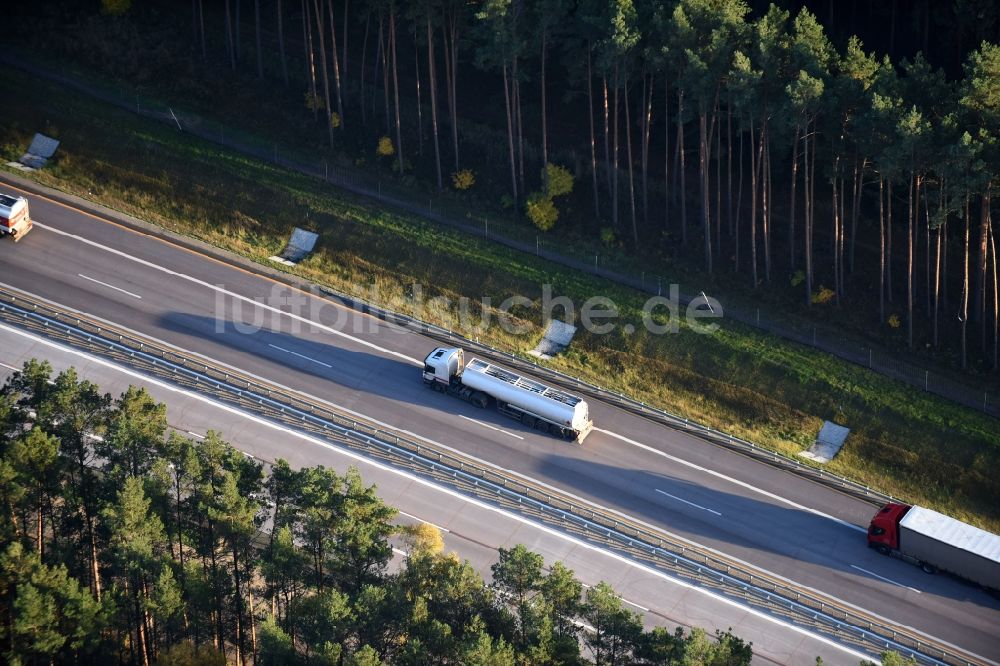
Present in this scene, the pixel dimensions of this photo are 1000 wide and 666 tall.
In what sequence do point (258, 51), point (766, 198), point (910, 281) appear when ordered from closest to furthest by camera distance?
point (910, 281) → point (766, 198) → point (258, 51)

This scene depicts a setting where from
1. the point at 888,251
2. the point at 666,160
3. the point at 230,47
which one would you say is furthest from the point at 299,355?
the point at 888,251

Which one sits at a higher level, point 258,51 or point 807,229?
point 258,51

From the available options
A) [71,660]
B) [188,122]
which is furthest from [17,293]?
[71,660]

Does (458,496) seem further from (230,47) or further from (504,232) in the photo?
(230,47)

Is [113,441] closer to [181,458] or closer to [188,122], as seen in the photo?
[181,458]

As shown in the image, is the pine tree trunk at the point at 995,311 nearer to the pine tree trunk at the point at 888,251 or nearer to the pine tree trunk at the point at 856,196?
the pine tree trunk at the point at 888,251

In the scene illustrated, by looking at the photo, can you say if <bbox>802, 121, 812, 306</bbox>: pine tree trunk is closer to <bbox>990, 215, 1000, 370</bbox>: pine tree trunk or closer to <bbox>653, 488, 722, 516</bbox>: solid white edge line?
<bbox>990, 215, 1000, 370</bbox>: pine tree trunk

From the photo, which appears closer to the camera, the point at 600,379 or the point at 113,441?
the point at 113,441
